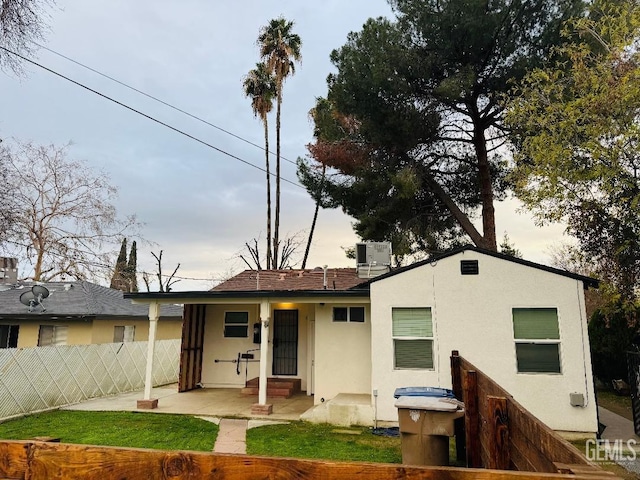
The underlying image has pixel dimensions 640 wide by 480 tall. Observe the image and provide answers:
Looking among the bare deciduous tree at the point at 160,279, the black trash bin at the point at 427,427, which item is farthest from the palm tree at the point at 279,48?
the black trash bin at the point at 427,427

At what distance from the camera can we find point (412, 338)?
27.1ft

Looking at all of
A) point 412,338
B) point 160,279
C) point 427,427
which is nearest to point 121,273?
point 160,279

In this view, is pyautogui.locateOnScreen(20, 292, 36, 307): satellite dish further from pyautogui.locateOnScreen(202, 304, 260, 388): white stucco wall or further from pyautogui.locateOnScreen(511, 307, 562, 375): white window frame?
pyautogui.locateOnScreen(511, 307, 562, 375): white window frame

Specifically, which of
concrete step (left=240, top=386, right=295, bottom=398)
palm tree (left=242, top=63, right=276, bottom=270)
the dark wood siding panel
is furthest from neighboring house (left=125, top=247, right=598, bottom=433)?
palm tree (left=242, top=63, right=276, bottom=270)

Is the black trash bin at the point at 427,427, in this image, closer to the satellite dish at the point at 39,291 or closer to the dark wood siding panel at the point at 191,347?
the dark wood siding panel at the point at 191,347

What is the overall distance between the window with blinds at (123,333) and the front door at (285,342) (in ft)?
20.2

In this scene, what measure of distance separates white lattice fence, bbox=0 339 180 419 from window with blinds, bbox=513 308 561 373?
10592 mm

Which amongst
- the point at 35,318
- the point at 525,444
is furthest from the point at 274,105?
the point at 525,444

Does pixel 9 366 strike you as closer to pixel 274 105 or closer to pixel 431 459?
pixel 431 459

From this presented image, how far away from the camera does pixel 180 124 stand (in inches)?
496

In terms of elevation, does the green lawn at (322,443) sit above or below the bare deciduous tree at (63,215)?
below

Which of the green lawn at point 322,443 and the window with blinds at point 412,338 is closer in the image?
the green lawn at point 322,443

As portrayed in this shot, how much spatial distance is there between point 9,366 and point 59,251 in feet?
39.9

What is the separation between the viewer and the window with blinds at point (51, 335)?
12805mm
